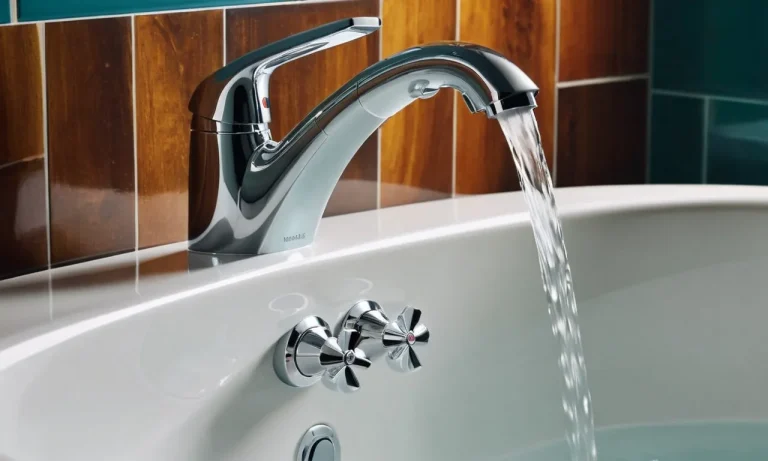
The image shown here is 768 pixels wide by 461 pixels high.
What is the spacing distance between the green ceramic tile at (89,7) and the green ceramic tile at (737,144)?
2.38ft

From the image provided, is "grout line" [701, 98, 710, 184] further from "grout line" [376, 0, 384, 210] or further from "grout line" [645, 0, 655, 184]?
"grout line" [376, 0, 384, 210]

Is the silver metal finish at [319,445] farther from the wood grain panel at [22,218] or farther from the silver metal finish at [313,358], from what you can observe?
the wood grain panel at [22,218]

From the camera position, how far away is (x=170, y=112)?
3.17 feet

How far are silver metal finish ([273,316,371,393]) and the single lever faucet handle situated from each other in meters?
0.17

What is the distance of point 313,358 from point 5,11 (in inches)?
14.0

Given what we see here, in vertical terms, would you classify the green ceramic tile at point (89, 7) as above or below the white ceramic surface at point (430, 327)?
above

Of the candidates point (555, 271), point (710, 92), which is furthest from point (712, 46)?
point (555, 271)

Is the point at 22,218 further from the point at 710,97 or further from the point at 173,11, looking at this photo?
the point at 710,97

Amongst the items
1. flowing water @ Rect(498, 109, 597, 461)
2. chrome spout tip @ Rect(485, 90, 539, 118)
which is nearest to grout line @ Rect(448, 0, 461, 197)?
flowing water @ Rect(498, 109, 597, 461)

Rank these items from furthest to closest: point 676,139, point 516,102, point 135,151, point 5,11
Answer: point 676,139, point 135,151, point 5,11, point 516,102

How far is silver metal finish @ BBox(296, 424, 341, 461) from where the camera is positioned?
0.90 metres

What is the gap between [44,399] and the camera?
2.24 ft

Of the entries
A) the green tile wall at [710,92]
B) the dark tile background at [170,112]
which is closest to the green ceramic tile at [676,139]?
the green tile wall at [710,92]

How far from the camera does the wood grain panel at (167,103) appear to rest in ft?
3.09
